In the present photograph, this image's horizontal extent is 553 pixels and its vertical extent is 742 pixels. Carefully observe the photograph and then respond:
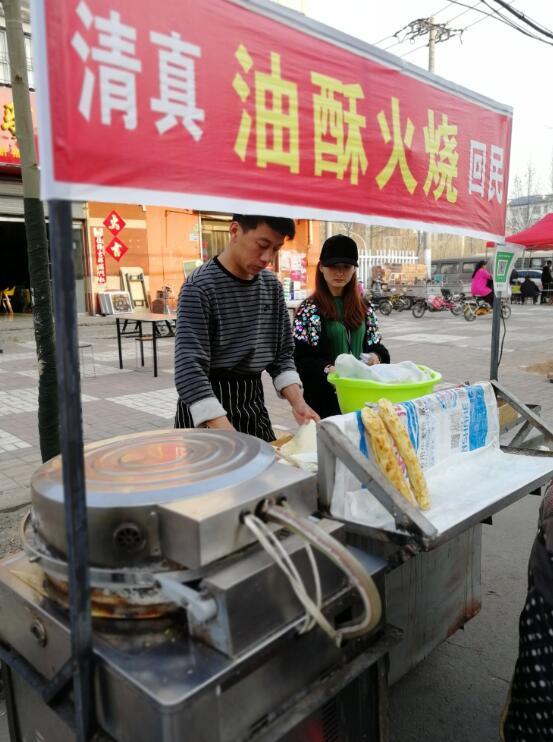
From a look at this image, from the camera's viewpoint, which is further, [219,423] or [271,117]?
[219,423]

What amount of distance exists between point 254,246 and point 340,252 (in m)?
0.79

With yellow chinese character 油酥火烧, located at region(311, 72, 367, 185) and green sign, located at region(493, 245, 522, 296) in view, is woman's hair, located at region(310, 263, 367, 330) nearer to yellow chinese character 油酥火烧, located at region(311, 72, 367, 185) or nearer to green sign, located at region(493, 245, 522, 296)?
green sign, located at region(493, 245, 522, 296)

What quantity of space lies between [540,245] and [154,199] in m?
8.08

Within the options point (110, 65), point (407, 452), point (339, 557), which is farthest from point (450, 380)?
point (110, 65)

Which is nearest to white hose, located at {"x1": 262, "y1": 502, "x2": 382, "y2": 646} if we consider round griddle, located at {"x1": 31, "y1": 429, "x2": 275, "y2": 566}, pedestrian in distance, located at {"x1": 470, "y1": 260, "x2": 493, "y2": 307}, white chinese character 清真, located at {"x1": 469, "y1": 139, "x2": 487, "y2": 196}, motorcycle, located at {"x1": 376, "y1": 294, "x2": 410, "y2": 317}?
round griddle, located at {"x1": 31, "y1": 429, "x2": 275, "y2": 566}

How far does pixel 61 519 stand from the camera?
1.14 metres

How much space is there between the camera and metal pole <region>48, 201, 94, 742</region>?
0.99 metres

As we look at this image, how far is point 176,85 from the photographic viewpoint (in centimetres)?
108

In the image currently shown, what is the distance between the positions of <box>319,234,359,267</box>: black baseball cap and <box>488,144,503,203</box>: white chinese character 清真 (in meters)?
0.70

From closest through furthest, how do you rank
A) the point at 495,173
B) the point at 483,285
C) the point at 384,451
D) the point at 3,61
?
1. the point at 384,451
2. the point at 495,173
3. the point at 3,61
4. the point at 483,285

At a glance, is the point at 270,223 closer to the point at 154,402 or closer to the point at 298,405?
the point at 298,405

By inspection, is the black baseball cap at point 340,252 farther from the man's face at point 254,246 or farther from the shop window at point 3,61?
the shop window at point 3,61

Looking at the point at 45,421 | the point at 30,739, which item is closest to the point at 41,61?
the point at 30,739

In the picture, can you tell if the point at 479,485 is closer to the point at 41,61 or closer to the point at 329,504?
the point at 329,504
